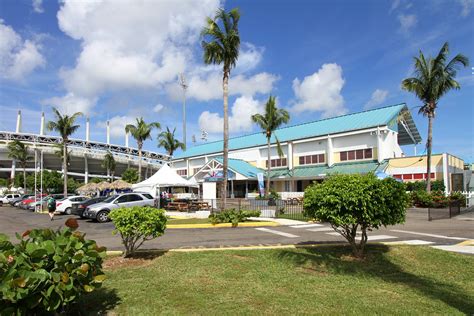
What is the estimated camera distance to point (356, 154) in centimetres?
3612

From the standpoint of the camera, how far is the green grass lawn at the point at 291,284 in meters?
5.25

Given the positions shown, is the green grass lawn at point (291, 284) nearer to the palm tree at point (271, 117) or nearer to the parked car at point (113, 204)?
the parked car at point (113, 204)

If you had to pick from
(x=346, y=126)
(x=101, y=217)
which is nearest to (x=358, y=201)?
(x=101, y=217)

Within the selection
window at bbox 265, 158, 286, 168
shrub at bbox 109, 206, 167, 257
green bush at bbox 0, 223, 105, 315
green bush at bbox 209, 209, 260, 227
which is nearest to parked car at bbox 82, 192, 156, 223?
green bush at bbox 209, 209, 260, 227

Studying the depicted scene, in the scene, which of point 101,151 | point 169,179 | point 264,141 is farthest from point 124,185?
point 101,151

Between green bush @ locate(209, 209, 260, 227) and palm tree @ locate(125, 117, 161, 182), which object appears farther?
palm tree @ locate(125, 117, 161, 182)

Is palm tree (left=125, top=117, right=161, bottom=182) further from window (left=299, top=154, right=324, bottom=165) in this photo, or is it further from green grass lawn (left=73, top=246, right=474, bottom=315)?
green grass lawn (left=73, top=246, right=474, bottom=315)

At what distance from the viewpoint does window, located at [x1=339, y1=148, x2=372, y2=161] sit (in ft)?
115

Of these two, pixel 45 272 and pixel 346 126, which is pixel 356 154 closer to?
pixel 346 126

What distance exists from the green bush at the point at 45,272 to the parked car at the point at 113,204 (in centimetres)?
1609

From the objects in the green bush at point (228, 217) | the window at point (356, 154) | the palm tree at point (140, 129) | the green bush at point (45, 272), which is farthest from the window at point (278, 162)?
the green bush at point (45, 272)

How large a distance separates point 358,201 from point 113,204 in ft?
55.1

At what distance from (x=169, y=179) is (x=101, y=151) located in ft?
269

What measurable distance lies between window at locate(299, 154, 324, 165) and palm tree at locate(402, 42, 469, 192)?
42.2 ft
